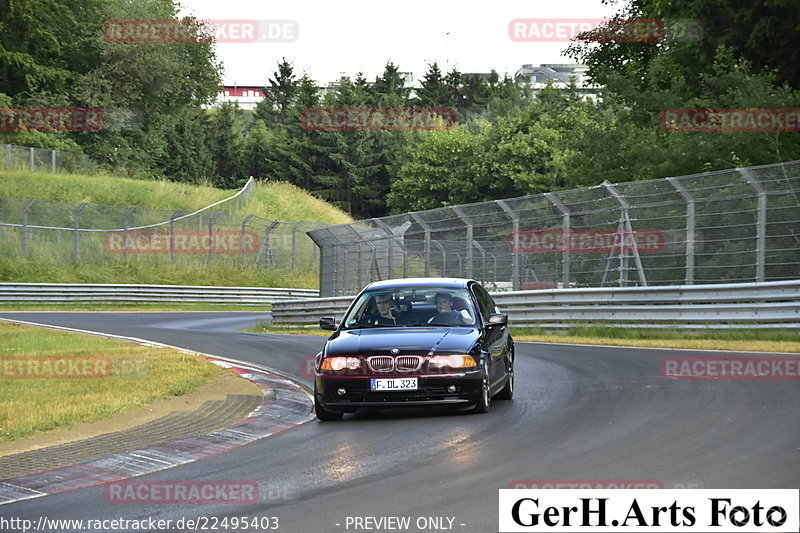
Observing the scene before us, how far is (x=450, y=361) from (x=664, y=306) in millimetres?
10424

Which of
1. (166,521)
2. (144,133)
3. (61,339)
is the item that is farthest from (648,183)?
(144,133)

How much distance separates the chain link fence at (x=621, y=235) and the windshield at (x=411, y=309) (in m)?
8.49

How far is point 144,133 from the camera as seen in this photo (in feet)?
238

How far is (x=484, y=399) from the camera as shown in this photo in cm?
1060

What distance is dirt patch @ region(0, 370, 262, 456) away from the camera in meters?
9.77

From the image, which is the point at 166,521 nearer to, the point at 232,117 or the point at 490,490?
the point at 490,490

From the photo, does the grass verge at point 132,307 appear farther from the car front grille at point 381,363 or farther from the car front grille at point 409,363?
the car front grille at point 409,363

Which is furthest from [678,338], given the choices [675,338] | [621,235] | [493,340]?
[493,340]

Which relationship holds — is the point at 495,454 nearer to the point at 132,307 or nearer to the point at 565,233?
the point at 565,233

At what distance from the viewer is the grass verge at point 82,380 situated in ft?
36.7

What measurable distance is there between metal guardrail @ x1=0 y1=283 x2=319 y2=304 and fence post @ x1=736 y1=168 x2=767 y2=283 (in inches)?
914

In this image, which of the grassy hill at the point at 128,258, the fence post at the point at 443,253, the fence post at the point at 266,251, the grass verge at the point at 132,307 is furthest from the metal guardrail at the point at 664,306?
the fence post at the point at 266,251

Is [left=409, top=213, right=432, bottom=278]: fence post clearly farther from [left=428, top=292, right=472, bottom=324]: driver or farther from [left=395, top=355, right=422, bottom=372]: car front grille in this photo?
[left=395, top=355, right=422, bottom=372]: car front grille

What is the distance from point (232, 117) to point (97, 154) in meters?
30.6
